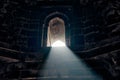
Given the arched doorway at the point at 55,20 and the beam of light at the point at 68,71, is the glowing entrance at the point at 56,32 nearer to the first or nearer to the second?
the arched doorway at the point at 55,20

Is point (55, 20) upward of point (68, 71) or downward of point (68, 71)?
upward

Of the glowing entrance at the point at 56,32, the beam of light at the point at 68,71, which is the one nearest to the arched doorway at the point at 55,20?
the glowing entrance at the point at 56,32

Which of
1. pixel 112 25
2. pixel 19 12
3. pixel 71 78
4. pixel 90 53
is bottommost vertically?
pixel 71 78

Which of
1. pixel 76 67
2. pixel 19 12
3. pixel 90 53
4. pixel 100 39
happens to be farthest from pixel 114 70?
pixel 19 12

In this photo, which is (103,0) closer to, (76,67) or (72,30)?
(72,30)

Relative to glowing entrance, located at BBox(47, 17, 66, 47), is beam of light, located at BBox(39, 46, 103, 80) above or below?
below

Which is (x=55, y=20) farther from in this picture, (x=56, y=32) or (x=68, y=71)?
(x=68, y=71)

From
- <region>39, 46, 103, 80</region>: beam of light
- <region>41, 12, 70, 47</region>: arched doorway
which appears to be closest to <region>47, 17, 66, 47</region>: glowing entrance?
<region>41, 12, 70, 47</region>: arched doorway

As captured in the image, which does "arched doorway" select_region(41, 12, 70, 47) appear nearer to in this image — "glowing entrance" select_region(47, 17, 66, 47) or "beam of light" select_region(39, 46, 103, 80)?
A: "glowing entrance" select_region(47, 17, 66, 47)

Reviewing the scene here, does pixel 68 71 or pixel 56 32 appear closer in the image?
pixel 68 71

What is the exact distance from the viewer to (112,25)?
7.46 meters

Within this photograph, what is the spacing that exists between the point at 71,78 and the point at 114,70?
957 millimetres

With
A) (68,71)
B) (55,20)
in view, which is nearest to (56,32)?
(55,20)

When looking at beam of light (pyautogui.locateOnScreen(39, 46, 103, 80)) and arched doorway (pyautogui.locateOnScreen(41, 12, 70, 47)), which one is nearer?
Answer: beam of light (pyautogui.locateOnScreen(39, 46, 103, 80))
